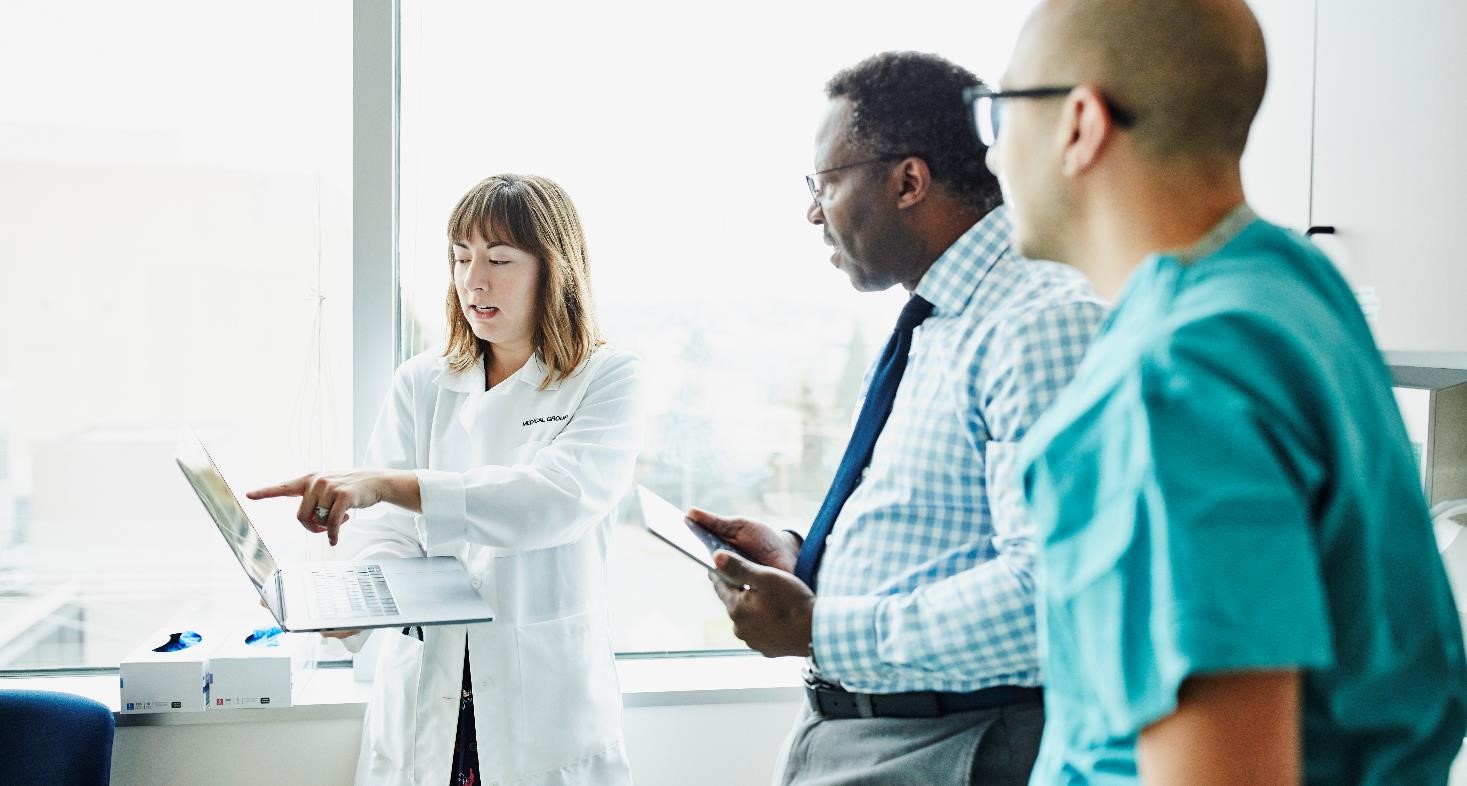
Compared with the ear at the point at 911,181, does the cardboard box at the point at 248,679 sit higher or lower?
lower

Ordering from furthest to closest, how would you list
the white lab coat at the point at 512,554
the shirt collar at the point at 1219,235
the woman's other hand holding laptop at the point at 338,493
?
the white lab coat at the point at 512,554 → the woman's other hand holding laptop at the point at 338,493 → the shirt collar at the point at 1219,235

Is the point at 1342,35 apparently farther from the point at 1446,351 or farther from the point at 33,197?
the point at 33,197

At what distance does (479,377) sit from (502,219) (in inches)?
11.4

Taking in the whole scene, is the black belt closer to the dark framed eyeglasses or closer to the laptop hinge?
the dark framed eyeglasses

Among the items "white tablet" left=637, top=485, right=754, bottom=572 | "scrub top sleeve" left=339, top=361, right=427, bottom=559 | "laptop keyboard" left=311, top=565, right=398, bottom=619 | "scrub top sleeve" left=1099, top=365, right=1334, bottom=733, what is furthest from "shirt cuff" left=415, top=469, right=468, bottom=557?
"scrub top sleeve" left=1099, top=365, right=1334, bottom=733

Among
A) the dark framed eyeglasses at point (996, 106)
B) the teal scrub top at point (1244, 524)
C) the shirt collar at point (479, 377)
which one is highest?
the dark framed eyeglasses at point (996, 106)

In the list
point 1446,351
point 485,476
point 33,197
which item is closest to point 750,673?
point 485,476

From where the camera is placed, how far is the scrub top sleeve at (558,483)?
5.65 feet

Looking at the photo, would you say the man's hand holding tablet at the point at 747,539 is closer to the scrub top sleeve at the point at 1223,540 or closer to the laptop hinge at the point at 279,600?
the laptop hinge at the point at 279,600

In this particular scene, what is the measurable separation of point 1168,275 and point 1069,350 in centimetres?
47

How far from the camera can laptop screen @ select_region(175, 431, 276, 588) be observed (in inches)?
59.2

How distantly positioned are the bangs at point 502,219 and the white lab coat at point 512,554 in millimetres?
Result: 221

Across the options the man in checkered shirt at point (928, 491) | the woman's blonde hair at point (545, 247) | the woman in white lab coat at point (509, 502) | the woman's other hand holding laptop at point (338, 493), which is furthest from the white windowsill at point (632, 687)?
the man in checkered shirt at point (928, 491)

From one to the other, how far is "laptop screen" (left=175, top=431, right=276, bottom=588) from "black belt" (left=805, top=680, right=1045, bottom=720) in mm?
846
